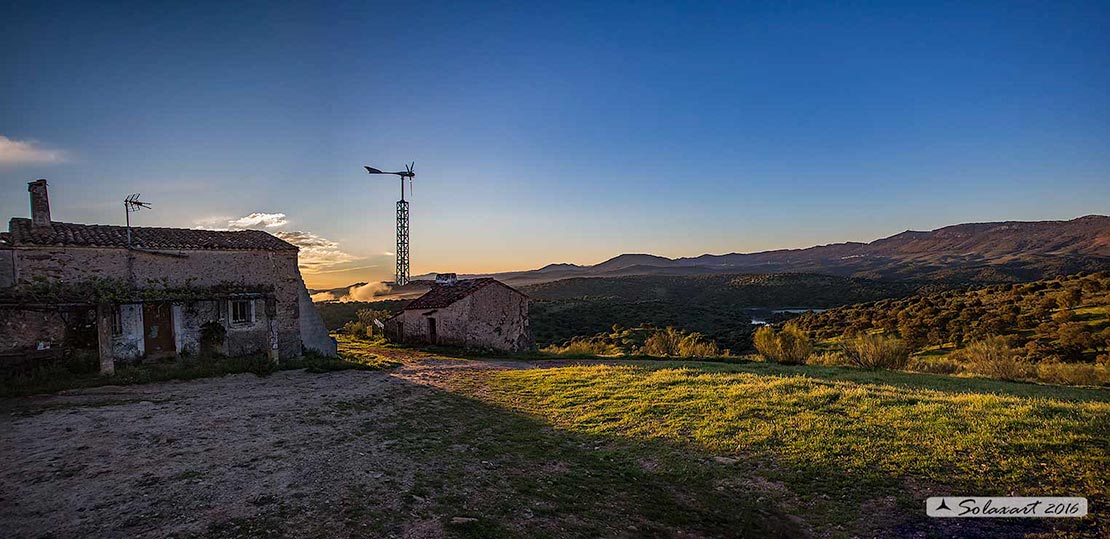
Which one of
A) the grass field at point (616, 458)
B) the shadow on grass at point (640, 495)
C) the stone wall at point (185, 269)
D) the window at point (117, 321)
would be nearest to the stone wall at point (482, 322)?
the stone wall at point (185, 269)

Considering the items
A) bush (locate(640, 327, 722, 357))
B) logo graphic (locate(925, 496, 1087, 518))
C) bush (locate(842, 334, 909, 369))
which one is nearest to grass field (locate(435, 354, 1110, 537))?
logo graphic (locate(925, 496, 1087, 518))

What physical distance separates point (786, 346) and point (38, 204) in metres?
26.9

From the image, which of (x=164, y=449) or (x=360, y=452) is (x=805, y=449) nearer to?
(x=360, y=452)

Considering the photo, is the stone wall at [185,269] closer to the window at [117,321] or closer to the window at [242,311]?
the window at [242,311]

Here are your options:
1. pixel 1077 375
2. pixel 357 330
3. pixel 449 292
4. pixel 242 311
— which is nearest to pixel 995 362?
pixel 1077 375

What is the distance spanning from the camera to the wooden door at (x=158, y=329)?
50.4ft

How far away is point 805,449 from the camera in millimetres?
6949

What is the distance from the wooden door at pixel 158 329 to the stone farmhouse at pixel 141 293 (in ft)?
0.11

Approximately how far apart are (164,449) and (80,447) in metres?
1.35

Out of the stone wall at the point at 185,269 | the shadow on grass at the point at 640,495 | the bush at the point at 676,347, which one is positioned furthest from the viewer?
the bush at the point at 676,347

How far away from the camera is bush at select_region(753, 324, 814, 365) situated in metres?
19.1

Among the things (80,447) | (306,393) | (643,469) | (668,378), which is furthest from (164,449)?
(668,378)

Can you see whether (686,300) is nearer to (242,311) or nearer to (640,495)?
(242,311)

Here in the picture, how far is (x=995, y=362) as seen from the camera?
14148 millimetres
